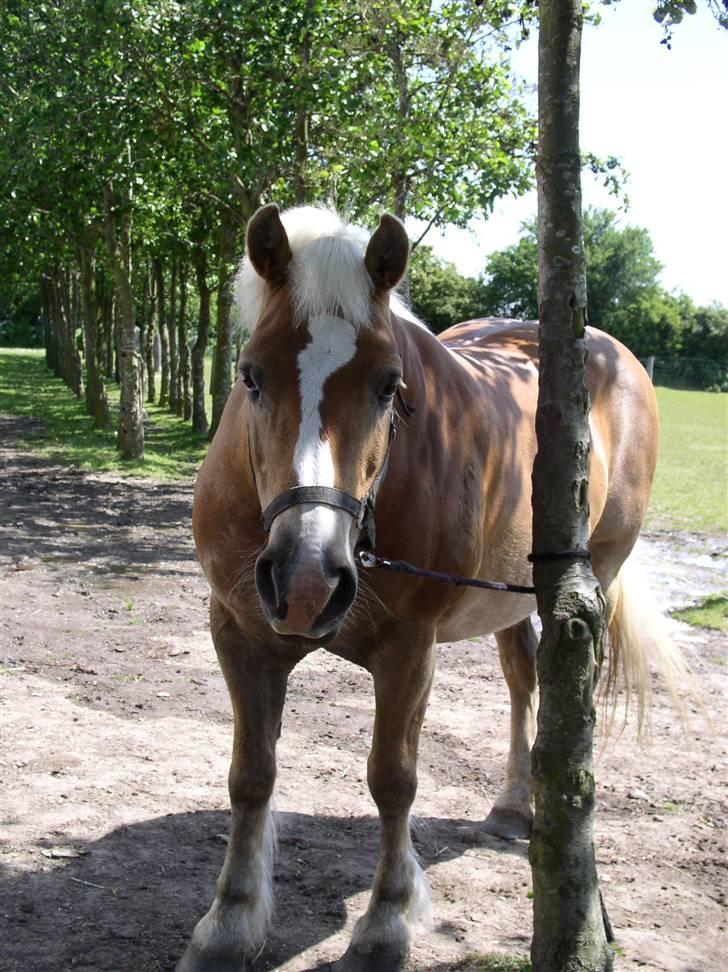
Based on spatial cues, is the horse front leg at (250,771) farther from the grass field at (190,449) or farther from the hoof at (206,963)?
the grass field at (190,449)

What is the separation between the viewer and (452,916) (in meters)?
3.59

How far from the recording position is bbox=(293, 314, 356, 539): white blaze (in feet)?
8.02

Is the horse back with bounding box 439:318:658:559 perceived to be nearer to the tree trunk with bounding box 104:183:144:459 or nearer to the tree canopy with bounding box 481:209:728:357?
the tree trunk with bounding box 104:183:144:459

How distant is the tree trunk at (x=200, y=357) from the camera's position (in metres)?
20.2

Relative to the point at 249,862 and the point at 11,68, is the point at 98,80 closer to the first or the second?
the point at 11,68

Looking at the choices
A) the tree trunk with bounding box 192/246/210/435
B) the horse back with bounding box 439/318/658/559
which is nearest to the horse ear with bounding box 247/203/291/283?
the horse back with bounding box 439/318/658/559

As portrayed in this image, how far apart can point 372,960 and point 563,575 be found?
147cm

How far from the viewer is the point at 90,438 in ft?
64.3

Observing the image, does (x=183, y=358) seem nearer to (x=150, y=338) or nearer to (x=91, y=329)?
(x=91, y=329)

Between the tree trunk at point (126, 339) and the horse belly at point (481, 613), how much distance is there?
40.9 feet

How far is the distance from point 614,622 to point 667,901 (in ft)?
5.01

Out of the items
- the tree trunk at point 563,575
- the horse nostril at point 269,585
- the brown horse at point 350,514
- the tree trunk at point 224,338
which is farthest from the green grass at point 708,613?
the tree trunk at point 224,338

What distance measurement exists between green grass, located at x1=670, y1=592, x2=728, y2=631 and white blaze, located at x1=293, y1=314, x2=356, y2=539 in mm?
5903

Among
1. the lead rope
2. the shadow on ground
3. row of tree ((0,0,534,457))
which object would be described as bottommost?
the shadow on ground
